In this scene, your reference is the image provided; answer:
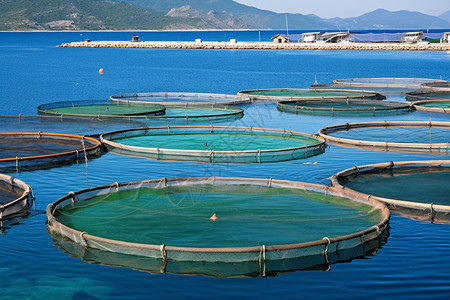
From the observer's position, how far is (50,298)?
A: 12.4m

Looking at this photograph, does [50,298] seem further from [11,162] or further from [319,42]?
[319,42]

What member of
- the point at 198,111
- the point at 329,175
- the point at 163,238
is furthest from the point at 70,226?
the point at 198,111

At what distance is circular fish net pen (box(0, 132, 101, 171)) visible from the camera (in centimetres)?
2312

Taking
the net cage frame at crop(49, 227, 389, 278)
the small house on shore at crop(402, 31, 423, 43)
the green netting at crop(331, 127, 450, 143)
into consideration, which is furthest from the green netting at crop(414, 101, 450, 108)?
the small house on shore at crop(402, 31, 423, 43)

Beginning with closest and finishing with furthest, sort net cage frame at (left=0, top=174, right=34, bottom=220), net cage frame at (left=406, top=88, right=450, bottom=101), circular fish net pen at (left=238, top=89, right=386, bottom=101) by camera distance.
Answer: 1. net cage frame at (left=0, top=174, right=34, bottom=220)
2. circular fish net pen at (left=238, top=89, right=386, bottom=101)
3. net cage frame at (left=406, top=88, right=450, bottom=101)

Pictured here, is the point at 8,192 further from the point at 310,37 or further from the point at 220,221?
the point at 310,37

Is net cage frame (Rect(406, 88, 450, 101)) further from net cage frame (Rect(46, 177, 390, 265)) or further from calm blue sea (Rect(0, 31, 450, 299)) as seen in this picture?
net cage frame (Rect(46, 177, 390, 265))

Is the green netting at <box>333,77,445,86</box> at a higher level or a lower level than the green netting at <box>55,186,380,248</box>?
higher

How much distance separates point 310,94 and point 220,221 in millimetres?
29095

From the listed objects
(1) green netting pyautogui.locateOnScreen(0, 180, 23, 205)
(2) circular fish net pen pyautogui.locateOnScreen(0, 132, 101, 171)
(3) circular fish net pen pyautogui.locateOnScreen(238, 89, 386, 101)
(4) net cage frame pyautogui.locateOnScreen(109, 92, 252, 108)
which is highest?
(3) circular fish net pen pyautogui.locateOnScreen(238, 89, 386, 101)

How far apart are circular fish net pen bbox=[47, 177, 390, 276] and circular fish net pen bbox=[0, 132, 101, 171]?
5883mm

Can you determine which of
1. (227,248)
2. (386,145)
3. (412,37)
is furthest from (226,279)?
(412,37)

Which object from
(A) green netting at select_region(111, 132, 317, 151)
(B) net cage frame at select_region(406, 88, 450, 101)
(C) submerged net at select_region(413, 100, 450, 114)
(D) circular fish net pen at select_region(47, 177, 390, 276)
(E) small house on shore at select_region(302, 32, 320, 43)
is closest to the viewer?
(D) circular fish net pen at select_region(47, 177, 390, 276)

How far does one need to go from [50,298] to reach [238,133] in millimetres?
17367
